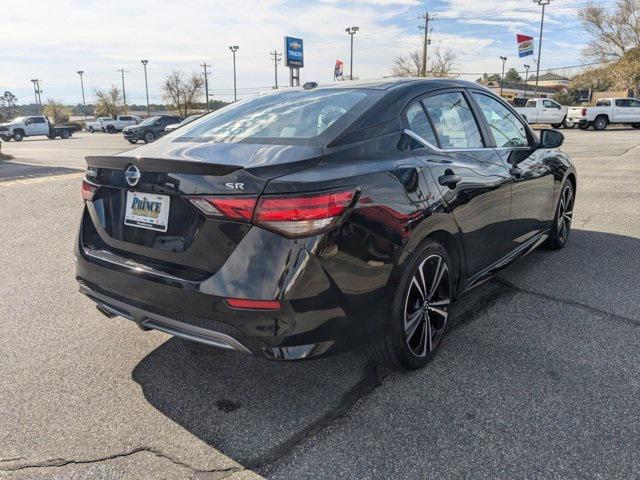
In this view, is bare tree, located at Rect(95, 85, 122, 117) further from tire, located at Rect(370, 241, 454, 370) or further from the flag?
tire, located at Rect(370, 241, 454, 370)

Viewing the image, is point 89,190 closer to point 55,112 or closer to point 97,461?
point 97,461

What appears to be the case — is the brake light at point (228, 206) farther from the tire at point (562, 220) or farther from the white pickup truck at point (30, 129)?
the white pickup truck at point (30, 129)

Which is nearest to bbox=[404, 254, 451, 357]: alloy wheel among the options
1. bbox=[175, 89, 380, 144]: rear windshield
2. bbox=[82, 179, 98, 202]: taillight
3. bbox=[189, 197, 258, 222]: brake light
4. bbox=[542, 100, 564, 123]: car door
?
bbox=[175, 89, 380, 144]: rear windshield

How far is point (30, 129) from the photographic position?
41.3 m

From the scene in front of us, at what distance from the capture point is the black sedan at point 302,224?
7.23 ft

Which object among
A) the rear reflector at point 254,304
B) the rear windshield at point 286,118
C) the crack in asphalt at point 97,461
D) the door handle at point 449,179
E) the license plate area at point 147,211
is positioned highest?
the rear windshield at point 286,118

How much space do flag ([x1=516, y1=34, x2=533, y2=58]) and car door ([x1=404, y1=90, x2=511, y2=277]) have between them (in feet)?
149

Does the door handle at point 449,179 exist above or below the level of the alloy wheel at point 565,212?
above

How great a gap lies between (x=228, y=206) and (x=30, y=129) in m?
46.2

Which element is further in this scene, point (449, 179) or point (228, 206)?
point (449, 179)

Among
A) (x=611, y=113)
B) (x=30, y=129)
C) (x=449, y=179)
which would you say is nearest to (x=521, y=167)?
(x=449, y=179)

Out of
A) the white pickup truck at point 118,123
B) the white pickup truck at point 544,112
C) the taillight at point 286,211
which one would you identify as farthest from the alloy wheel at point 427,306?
the white pickup truck at point 118,123

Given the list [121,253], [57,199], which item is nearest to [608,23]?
[57,199]

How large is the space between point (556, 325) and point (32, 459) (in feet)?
10.5
